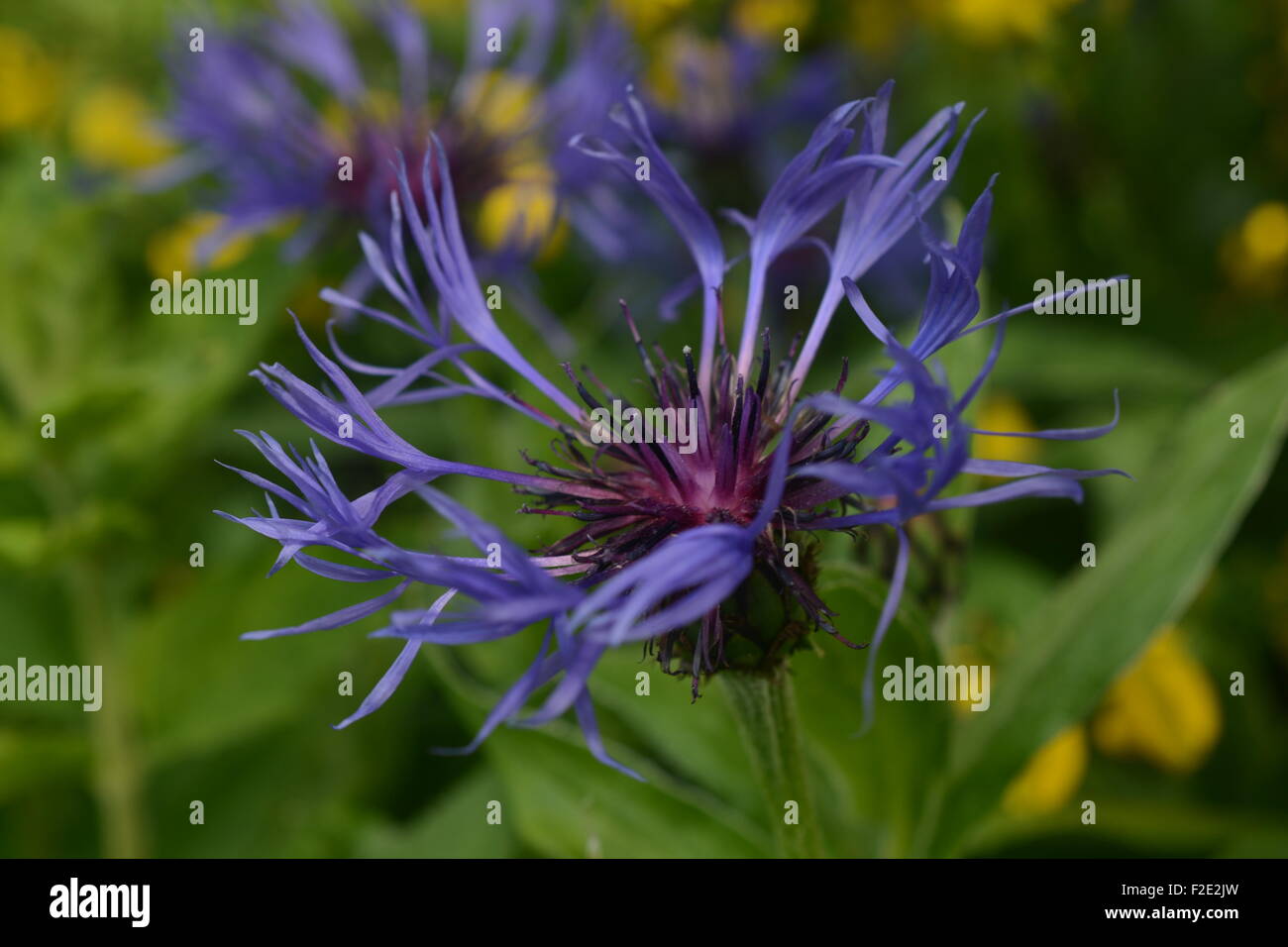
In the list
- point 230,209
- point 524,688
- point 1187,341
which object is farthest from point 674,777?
point 1187,341

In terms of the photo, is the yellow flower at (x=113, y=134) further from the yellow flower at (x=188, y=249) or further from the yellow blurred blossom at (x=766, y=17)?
the yellow blurred blossom at (x=766, y=17)

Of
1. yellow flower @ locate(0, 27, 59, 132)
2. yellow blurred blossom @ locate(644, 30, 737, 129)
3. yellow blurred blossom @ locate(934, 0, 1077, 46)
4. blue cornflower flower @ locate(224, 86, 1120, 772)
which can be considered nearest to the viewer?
blue cornflower flower @ locate(224, 86, 1120, 772)

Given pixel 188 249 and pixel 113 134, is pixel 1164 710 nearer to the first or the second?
pixel 188 249

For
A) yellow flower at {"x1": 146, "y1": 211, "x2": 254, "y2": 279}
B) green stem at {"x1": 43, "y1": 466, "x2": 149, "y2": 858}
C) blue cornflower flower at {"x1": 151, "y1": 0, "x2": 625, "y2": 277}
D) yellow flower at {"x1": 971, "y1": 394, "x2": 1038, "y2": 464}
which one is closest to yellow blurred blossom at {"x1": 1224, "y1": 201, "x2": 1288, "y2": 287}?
yellow flower at {"x1": 971, "y1": 394, "x2": 1038, "y2": 464}

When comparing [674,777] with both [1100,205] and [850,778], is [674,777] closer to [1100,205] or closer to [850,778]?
[850,778]

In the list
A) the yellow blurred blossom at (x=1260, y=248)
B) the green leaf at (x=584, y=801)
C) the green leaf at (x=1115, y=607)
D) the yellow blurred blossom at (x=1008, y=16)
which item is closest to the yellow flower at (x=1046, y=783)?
the green leaf at (x=1115, y=607)

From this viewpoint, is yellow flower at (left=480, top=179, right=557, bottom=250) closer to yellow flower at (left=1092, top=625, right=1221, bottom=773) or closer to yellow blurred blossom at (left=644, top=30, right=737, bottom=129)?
yellow blurred blossom at (left=644, top=30, right=737, bottom=129)
